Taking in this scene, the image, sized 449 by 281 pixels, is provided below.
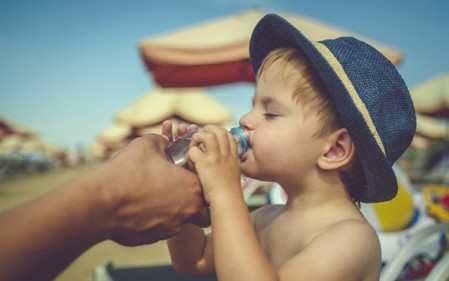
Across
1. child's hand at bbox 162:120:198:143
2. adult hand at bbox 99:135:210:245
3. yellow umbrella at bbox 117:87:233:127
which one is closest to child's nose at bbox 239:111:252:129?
child's hand at bbox 162:120:198:143

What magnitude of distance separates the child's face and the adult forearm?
55cm

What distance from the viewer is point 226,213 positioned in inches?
39.9

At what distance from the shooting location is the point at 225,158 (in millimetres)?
1053

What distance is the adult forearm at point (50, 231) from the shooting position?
0.64 m

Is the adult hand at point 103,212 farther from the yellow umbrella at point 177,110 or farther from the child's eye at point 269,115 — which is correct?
the yellow umbrella at point 177,110

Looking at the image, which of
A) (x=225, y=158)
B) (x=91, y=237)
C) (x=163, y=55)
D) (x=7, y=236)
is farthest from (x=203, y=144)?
(x=163, y=55)

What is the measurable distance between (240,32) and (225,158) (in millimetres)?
3679

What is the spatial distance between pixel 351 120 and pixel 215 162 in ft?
1.31

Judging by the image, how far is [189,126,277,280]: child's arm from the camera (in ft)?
3.19

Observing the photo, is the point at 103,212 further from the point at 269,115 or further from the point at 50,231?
the point at 269,115

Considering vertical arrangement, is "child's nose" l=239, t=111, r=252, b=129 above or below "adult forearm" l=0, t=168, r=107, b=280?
below

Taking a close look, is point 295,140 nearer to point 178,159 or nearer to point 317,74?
point 317,74

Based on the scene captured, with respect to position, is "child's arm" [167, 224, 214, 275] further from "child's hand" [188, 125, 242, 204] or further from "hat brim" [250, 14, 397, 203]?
"hat brim" [250, 14, 397, 203]

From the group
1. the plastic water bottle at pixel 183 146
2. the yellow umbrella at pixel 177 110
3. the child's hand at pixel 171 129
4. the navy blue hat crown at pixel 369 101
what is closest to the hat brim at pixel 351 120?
the navy blue hat crown at pixel 369 101
